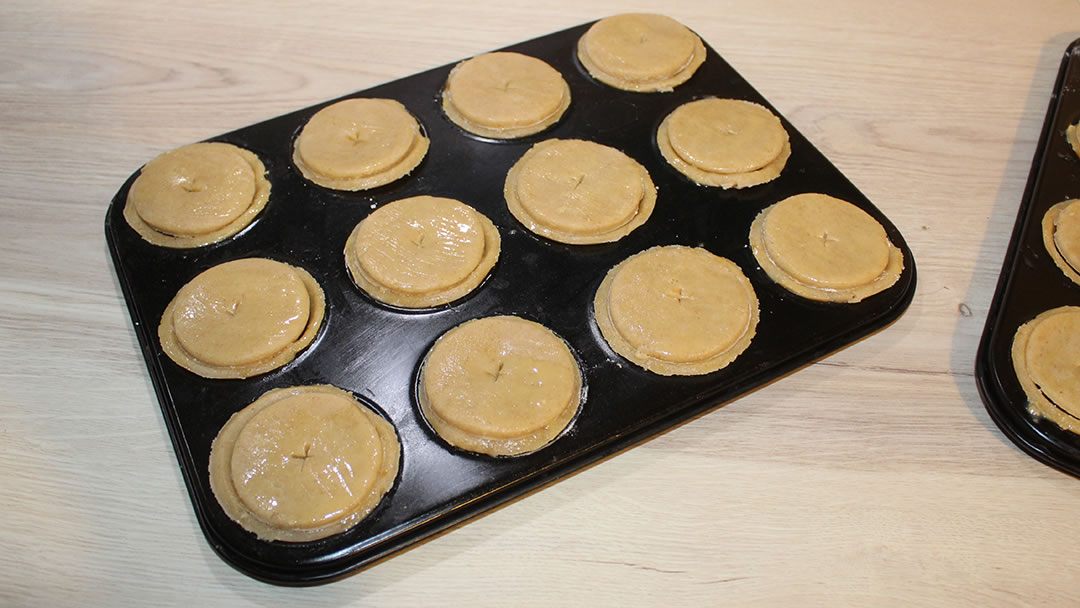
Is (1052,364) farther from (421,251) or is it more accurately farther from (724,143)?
(421,251)

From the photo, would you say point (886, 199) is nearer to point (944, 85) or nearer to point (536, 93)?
point (944, 85)

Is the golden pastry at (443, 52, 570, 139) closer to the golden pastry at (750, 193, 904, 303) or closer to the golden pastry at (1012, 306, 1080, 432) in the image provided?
the golden pastry at (750, 193, 904, 303)

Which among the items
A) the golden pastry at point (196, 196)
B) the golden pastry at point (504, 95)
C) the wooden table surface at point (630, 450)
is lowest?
the wooden table surface at point (630, 450)

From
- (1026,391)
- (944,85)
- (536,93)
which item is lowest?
(1026,391)

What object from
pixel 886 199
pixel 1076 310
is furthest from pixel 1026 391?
pixel 886 199

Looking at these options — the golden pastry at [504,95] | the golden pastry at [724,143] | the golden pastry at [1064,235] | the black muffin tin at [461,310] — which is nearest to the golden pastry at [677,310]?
the black muffin tin at [461,310]

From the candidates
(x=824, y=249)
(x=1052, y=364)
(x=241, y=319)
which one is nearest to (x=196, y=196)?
(x=241, y=319)

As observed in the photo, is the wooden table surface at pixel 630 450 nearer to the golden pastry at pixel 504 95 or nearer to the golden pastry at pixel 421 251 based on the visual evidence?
the golden pastry at pixel 504 95
